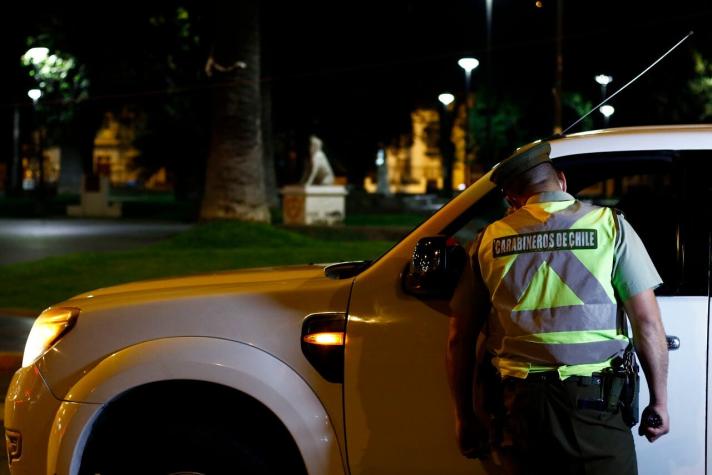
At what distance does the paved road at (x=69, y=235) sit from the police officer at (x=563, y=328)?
51.4 feet

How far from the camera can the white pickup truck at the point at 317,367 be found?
130 inches

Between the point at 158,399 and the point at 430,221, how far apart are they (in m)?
1.17

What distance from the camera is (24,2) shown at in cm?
3678

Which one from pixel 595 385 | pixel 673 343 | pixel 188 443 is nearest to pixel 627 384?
pixel 595 385

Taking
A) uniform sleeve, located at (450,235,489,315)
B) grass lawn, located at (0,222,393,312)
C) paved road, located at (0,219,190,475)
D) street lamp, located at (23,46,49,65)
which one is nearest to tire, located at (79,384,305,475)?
uniform sleeve, located at (450,235,489,315)

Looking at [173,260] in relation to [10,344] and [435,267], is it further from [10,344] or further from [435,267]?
[435,267]

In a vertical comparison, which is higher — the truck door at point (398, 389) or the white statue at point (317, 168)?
the white statue at point (317, 168)

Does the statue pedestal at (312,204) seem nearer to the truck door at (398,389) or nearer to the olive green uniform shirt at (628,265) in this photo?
the truck door at (398,389)

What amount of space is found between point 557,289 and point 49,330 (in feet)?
6.58

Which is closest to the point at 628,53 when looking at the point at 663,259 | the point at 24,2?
the point at 24,2

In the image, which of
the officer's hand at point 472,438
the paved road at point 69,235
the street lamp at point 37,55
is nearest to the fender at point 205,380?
the officer's hand at point 472,438

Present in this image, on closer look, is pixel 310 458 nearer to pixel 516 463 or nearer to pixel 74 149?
pixel 516 463

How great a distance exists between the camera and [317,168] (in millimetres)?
27031

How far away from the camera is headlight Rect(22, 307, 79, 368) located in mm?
3704
